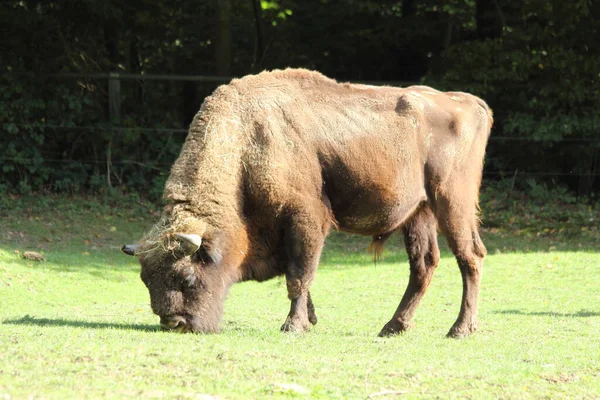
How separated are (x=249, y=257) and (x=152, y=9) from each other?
51.0ft

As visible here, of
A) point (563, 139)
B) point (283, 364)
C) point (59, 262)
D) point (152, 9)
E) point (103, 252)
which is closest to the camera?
point (283, 364)

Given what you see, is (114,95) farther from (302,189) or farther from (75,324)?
(302,189)

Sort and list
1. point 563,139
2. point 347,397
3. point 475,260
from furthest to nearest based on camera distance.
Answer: point 563,139, point 475,260, point 347,397

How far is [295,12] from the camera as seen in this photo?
2581 cm

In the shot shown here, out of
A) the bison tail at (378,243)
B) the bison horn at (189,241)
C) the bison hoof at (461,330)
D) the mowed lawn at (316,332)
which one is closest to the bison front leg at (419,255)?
the bison tail at (378,243)

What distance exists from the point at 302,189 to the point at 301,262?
2.43 feet

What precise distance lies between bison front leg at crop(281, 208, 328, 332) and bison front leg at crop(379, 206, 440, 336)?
1.26 meters

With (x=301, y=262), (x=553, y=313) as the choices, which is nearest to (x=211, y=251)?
(x=301, y=262)

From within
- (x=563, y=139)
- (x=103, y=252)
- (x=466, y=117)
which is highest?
(x=466, y=117)

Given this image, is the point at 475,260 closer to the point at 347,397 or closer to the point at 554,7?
the point at 347,397

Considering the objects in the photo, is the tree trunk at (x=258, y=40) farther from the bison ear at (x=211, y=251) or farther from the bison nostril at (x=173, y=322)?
the bison nostril at (x=173, y=322)

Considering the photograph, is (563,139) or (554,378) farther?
(563,139)

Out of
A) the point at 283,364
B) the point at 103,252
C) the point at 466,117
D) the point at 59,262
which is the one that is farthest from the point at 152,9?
the point at 283,364

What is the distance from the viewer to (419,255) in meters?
10.7
